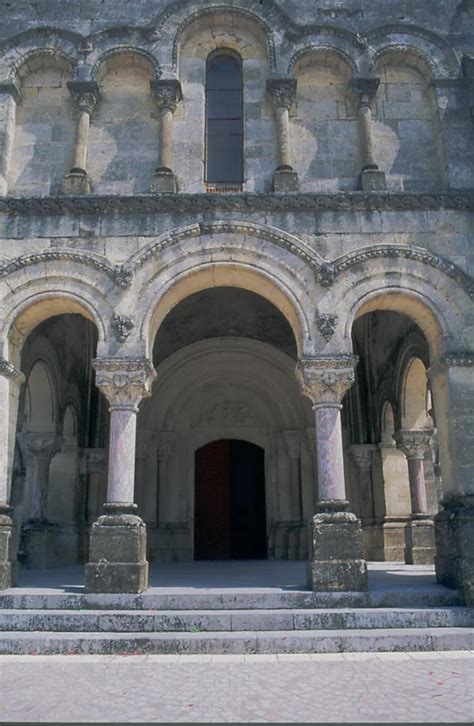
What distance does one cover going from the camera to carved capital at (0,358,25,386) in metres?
9.26

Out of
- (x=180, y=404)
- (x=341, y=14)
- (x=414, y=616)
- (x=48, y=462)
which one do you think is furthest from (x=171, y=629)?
(x=341, y=14)

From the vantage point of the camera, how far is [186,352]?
1447 centimetres

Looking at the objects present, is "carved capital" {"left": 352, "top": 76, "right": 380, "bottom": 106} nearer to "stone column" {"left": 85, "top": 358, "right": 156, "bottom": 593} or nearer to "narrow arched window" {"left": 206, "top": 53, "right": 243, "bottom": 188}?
"narrow arched window" {"left": 206, "top": 53, "right": 243, "bottom": 188}

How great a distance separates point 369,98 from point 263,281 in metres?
3.76

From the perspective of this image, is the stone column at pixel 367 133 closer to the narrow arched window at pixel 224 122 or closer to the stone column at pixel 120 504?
the narrow arched window at pixel 224 122

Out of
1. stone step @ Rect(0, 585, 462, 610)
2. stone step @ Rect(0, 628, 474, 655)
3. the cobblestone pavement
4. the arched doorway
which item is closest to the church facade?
stone step @ Rect(0, 585, 462, 610)

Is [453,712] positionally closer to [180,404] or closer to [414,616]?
[414,616]

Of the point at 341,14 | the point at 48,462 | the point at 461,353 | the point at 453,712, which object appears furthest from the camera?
the point at 48,462

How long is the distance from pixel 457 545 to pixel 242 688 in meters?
4.15

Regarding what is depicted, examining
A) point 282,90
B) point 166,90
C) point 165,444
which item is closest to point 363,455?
point 165,444

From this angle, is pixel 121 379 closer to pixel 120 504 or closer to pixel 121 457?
pixel 121 457

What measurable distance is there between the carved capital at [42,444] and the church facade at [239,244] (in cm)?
5

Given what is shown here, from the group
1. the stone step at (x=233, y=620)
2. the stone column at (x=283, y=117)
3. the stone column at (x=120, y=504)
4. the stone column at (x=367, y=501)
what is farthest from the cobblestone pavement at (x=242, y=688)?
the stone column at (x=367, y=501)

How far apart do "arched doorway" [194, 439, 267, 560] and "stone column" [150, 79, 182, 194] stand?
23.2ft
